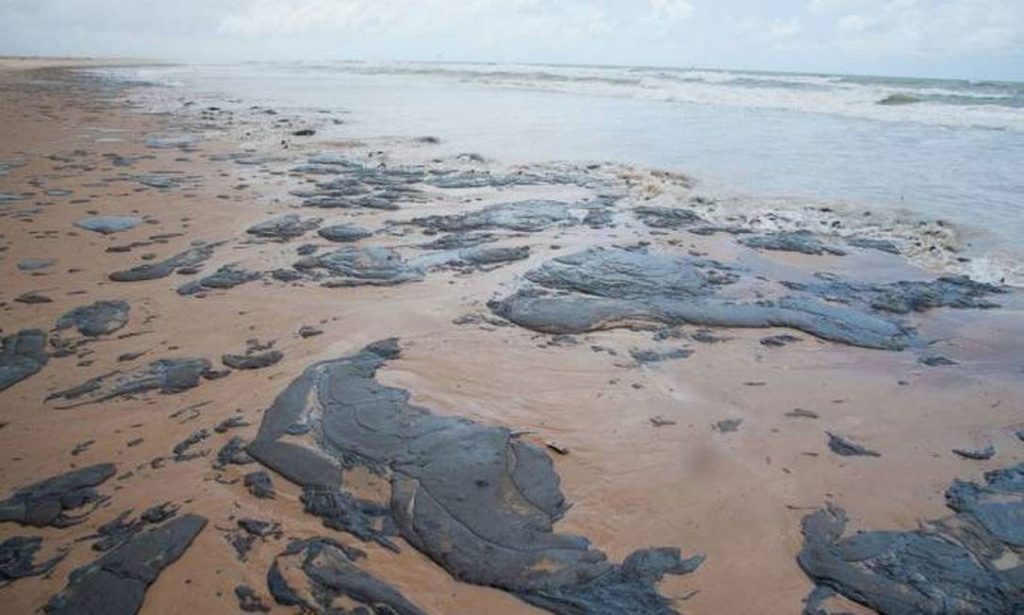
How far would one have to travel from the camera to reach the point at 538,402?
4125 mm

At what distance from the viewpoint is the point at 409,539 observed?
2924 millimetres

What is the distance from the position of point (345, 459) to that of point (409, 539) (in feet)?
2.44

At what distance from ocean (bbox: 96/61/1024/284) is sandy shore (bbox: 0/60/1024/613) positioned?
312 centimetres

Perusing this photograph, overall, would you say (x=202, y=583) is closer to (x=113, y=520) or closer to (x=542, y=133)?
(x=113, y=520)

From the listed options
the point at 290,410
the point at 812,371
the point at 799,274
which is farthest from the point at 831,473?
the point at 799,274

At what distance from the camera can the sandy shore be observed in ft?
9.46

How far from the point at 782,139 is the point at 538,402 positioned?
15213 millimetres

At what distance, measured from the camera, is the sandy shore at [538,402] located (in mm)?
2883

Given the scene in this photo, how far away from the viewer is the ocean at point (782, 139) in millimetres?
9828

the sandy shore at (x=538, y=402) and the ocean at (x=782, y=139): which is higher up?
the ocean at (x=782, y=139)

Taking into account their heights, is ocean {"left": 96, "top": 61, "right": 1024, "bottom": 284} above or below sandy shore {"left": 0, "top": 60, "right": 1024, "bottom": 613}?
above

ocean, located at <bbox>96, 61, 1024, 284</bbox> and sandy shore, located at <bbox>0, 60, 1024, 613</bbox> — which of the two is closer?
sandy shore, located at <bbox>0, 60, 1024, 613</bbox>

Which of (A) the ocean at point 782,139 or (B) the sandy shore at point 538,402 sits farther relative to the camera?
(A) the ocean at point 782,139

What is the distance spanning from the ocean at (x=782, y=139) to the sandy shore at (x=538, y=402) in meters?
3.12
